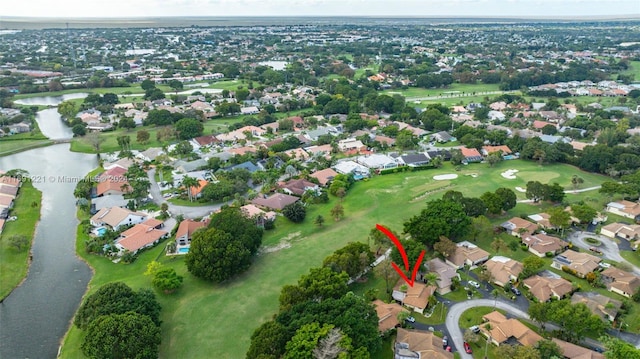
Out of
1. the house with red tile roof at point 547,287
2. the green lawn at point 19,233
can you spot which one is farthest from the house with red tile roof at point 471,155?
the green lawn at point 19,233

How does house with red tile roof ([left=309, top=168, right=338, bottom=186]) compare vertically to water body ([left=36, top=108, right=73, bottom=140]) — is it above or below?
above

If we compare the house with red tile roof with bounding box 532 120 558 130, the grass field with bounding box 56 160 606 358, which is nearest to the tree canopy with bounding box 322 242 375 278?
the grass field with bounding box 56 160 606 358

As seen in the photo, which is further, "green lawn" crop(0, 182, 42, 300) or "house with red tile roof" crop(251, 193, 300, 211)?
"house with red tile roof" crop(251, 193, 300, 211)

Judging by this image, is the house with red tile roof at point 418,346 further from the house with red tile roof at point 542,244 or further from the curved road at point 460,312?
the house with red tile roof at point 542,244

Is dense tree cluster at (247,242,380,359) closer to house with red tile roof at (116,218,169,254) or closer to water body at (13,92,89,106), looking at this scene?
house with red tile roof at (116,218,169,254)

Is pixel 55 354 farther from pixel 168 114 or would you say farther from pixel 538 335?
pixel 168 114

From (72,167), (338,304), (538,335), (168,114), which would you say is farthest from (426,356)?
(168,114)
